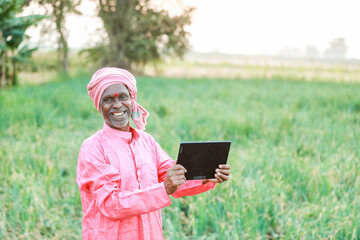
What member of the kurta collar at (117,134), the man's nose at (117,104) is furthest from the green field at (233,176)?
the man's nose at (117,104)

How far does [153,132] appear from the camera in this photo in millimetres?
5504

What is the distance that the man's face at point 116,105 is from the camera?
68.1 inches

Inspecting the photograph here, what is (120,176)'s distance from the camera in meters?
1.67

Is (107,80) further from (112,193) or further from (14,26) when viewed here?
(14,26)

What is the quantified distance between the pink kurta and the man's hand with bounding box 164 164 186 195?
3 centimetres

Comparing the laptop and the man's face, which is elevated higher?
the man's face

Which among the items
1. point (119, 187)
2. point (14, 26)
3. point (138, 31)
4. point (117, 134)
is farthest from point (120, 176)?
point (138, 31)

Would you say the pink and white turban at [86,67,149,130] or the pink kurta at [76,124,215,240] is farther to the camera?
the pink and white turban at [86,67,149,130]

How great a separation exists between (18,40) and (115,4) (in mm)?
12278

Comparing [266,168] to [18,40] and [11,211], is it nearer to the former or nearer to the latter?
[11,211]

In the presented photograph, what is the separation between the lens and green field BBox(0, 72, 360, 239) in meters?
2.85

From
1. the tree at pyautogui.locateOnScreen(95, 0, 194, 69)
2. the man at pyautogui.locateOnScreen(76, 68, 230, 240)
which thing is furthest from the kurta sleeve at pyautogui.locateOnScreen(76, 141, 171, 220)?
the tree at pyautogui.locateOnScreen(95, 0, 194, 69)

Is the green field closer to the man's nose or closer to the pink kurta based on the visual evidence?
the pink kurta

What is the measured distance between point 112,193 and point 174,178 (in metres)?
0.29
